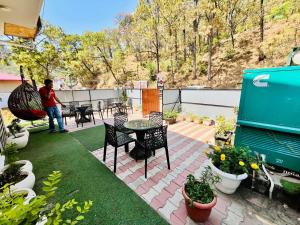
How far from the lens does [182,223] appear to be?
5.74 feet

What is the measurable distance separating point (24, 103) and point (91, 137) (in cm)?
181

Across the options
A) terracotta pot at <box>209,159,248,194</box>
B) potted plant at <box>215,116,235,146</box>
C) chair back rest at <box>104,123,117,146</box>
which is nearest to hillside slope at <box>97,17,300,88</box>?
potted plant at <box>215,116,235,146</box>

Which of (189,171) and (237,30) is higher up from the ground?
(237,30)

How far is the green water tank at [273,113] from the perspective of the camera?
1.93m

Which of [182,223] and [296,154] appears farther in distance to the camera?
[296,154]

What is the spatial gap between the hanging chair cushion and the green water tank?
4.48m

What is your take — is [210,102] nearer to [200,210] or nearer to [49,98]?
[200,210]

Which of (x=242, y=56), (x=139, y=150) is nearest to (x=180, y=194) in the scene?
(x=139, y=150)

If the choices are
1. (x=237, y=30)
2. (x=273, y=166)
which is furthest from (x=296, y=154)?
(x=237, y=30)

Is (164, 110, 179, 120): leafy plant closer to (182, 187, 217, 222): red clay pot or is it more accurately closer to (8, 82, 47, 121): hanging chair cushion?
(8, 82, 47, 121): hanging chair cushion

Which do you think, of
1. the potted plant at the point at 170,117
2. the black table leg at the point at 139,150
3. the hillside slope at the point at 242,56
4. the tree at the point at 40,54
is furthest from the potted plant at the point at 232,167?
the hillside slope at the point at 242,56

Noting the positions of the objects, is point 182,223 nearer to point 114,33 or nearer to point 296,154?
point 296,154

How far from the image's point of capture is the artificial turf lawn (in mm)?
1828

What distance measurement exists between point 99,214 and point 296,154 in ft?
8.95
